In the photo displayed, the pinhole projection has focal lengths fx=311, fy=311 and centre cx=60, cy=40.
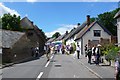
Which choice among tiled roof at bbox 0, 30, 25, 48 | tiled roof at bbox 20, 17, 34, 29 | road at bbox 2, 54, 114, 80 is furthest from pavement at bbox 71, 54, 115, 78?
tiled roof at bbox 20, 17, 34, 29

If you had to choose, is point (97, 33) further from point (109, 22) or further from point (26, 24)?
point (109, 22)

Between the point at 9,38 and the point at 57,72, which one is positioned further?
the point at 9,38

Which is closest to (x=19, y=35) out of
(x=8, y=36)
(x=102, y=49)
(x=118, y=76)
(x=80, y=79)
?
(x=8, y=36)

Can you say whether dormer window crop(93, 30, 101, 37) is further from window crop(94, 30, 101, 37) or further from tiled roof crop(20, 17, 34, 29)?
tiled roof crop(20, 17, 34, 29)

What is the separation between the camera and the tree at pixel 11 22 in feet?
264

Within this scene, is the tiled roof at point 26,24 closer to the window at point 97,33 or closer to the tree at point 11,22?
the tree at point 11,22

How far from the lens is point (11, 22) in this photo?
266ft

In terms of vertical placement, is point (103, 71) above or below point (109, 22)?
below

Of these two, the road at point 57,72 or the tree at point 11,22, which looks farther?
the tree at point 11,22

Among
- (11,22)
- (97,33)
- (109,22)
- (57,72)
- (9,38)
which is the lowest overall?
(57,72)

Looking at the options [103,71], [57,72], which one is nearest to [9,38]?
[57,72]

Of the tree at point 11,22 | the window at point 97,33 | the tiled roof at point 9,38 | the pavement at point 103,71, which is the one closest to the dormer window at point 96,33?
the window at point 97,33

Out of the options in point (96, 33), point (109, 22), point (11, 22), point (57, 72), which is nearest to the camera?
point (57, 72)

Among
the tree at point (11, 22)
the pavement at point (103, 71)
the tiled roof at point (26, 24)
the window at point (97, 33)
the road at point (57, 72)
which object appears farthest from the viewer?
the tiled roof at point (26, 24)
